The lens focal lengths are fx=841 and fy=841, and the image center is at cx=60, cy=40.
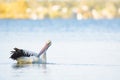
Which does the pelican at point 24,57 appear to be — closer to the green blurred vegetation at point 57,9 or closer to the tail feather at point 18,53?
the tail feather at point 18,53

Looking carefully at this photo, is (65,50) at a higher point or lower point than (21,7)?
lower

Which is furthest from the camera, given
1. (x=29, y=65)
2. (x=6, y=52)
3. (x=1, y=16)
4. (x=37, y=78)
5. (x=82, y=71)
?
(x=1, y=16)

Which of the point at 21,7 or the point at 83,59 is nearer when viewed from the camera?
the point at 83,59

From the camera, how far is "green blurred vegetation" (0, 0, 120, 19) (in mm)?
121125

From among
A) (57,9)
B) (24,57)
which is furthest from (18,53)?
(57,9)

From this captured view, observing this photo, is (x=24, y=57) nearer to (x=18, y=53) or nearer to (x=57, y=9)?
(x=18, y=53)

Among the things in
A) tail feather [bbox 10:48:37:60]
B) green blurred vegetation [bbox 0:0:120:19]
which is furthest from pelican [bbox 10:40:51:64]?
green blurred vegetation [bbox 0:0:120:19]

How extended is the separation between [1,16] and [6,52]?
85338 mm

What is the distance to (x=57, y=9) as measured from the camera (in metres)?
126

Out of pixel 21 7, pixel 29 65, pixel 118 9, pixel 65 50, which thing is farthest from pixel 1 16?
pixel 29 65

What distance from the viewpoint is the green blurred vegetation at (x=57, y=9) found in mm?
121125

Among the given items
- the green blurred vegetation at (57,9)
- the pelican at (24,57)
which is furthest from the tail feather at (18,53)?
the green blurred vegetation at (57,9)

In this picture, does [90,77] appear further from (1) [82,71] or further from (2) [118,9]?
(2) [118,9]

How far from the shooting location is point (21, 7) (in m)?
121
